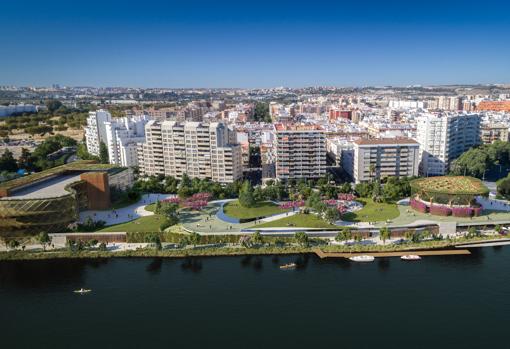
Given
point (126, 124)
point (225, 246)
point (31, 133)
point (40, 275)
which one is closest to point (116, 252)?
point (40, 275)

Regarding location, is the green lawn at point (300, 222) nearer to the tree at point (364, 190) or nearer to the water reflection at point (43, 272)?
the tree at point (364, 190)

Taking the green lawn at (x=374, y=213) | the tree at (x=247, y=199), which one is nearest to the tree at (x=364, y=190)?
the green lawn at (x=374, y=213)

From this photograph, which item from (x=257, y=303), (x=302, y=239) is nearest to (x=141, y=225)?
(x=302, y=239)

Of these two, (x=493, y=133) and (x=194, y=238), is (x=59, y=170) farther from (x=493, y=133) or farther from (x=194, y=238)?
(x=493, y=133)

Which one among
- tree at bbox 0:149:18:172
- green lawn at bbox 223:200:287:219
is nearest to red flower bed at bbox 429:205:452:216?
green lawn at bbox 223:200:287:219

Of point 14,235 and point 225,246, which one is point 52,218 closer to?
point 14,235

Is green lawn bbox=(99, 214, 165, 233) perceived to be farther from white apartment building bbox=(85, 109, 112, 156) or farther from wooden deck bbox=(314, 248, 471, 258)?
white apartment building bbox=(85, 109, 112, 156)
